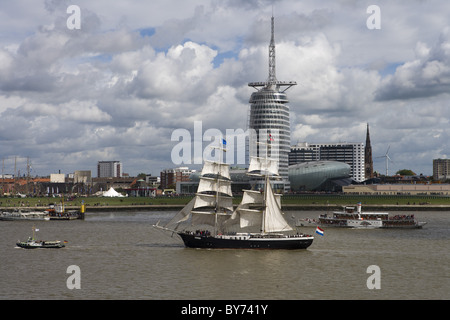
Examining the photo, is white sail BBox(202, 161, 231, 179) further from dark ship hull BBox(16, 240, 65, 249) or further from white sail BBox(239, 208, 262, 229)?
dark ship hull BBox(16, 240, 65, 249)

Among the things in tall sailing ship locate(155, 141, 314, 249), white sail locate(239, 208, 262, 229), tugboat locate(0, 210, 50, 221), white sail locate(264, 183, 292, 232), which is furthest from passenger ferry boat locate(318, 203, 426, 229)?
tugboat locate(0, 210, 50, 221)

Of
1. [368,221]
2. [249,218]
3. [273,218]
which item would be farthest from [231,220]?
[368,221]

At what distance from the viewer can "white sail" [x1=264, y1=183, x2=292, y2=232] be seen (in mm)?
88938

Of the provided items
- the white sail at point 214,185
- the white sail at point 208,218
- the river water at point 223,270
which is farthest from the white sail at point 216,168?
the river water at point 223,270

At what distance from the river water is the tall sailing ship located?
1.69m

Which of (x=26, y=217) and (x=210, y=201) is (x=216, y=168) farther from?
(x=26, y=217)

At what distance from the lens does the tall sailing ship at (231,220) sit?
85.4m

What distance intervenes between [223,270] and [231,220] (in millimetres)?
23431

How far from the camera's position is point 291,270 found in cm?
6644

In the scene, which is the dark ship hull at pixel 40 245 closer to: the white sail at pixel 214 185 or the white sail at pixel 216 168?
the white sail at pixel 214 185

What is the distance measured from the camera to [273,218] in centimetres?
8931

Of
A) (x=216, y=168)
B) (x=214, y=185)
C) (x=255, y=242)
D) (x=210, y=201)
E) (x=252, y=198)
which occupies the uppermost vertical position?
(x=216, y=168)
